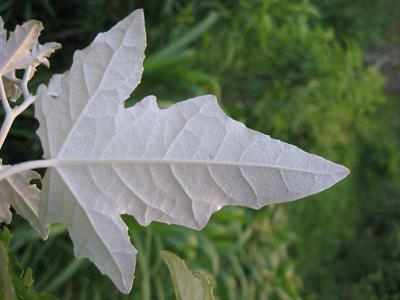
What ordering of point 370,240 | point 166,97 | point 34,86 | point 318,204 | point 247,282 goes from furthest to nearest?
point 370,240 < point 318,204 < point 247,282 < point 166,97 < point 34,86

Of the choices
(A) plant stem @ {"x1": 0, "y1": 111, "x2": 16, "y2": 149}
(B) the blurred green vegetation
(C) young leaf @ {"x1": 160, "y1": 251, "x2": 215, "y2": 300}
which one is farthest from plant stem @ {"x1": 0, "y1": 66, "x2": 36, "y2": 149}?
(B) the blurred green vegetation

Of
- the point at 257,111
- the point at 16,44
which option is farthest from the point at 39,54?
the point at 257,111

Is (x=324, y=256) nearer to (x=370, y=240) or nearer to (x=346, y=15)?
(x=370, y=240)

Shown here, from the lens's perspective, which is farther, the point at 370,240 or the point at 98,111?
the point at 370,240

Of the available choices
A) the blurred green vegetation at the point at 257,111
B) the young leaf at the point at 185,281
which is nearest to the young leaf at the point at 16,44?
the young leaf at the point at 185,281

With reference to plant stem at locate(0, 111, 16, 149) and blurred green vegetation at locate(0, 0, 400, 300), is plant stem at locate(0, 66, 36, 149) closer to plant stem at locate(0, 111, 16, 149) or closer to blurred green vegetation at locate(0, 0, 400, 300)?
plant stem at locate(0, 111, 16, 149)

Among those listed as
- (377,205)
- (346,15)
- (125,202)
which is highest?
(125,202)

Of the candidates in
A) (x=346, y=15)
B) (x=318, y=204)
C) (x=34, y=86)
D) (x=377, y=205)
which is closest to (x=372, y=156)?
(x=377, y=205)
